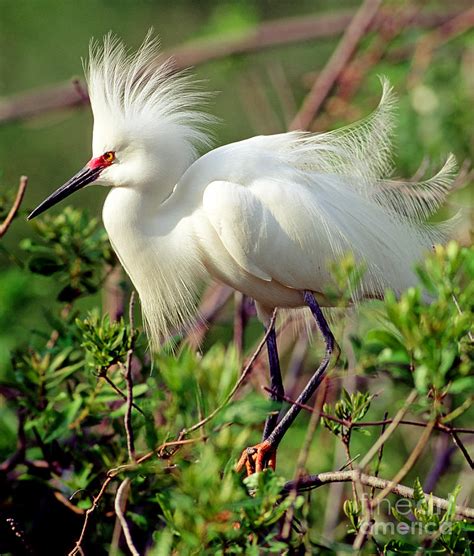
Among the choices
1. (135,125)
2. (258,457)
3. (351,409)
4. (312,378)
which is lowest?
(258,457)

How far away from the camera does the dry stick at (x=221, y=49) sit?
458 cm

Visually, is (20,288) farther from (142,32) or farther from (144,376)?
(142,32)

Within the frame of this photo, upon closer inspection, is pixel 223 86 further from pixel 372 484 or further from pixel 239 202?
pixel 372 484

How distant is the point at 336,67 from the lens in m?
4.15

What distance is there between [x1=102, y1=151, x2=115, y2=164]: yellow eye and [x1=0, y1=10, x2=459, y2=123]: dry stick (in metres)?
1.70

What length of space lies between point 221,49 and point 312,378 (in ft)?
7.70

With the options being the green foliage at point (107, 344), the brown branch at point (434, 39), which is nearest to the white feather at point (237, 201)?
the green foliage at point (107, 344)

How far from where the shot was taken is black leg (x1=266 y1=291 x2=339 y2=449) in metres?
2.87

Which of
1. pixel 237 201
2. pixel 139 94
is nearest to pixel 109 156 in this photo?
pixel 139 94

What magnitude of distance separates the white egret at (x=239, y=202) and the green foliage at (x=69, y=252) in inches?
2.8

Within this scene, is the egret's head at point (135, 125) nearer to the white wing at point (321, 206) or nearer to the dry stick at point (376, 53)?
the white wing at point (321, 206)

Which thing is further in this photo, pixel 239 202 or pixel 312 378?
pixel 312 378

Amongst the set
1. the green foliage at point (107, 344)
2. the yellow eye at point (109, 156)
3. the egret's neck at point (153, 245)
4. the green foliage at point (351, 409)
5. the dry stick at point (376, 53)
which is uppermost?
the dry stick at point (376, 53)

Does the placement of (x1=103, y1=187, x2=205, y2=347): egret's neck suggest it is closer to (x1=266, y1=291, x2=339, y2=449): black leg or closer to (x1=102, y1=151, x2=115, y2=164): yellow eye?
(x1=102, y1=151, x2=115, y2=164): yellow eye
